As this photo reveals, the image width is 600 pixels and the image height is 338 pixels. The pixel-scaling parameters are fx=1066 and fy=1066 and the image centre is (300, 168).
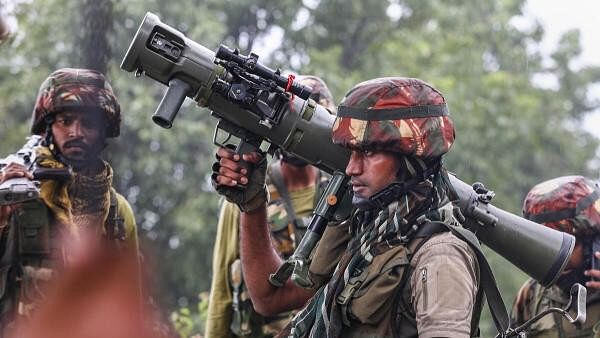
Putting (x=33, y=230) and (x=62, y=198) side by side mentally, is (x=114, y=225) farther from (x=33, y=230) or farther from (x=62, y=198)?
(x=33, y=230)

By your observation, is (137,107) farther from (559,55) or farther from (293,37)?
(559,55)

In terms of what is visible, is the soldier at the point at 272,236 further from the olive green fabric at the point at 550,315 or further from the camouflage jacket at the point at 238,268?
the olive green fabric at the point at 550,315

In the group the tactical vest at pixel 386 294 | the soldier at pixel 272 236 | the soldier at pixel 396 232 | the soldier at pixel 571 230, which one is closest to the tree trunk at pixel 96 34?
the soldier at pixel 272 236

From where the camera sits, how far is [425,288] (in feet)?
12.2

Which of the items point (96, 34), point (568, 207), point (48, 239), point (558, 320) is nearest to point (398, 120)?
point (568, 207)

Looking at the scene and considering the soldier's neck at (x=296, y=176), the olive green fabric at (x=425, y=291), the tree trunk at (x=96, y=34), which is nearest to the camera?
the olive green fabric at (x=425, y=291)

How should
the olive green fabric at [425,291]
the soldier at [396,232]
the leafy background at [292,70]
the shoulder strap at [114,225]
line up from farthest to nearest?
the leafy background at [292,70], the shoulder strap at [114,225], the soldier at [396,232], the olive green fabric at [425,291]

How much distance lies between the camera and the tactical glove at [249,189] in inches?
187

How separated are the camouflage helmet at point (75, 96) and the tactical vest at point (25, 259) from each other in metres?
0.48

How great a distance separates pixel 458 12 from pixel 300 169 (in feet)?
56.2

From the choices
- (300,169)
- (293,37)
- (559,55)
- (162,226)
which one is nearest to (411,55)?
(293,37)

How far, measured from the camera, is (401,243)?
155 inches

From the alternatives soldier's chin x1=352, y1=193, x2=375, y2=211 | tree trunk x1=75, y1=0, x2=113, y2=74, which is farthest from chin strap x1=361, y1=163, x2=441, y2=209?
tree trunk x1=75, y1=0, x2=113, y2=74

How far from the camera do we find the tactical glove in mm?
4742
